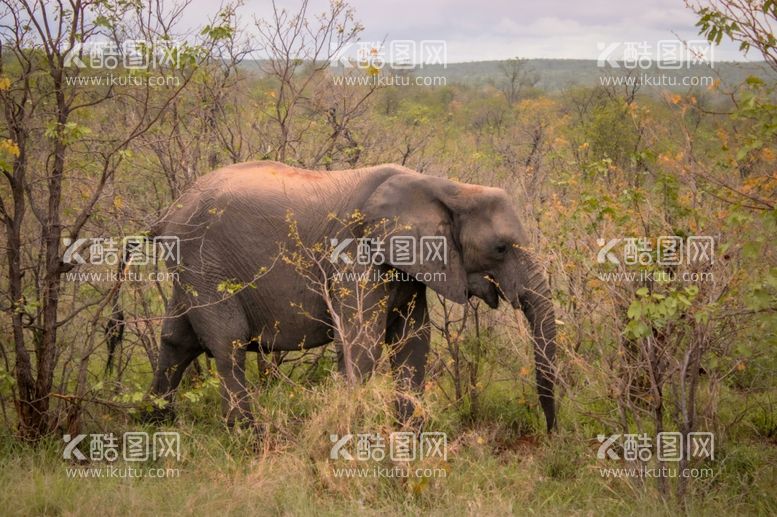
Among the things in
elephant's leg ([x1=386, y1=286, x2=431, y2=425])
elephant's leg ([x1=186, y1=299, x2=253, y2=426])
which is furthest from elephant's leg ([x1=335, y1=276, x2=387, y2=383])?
elephant's leg ([x1=186, y1=299, x2=253, y2=426])

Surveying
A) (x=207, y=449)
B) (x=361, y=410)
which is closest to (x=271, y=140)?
(x=207, y=449)

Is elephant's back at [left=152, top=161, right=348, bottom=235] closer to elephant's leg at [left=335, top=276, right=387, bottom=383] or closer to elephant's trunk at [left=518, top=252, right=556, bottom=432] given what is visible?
elephant's leg at [left=335, top=276, right=387, bottom=383]

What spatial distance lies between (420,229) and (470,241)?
44cm

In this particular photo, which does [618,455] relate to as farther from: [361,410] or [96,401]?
[96,401]

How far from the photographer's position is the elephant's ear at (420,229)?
7.25 meters

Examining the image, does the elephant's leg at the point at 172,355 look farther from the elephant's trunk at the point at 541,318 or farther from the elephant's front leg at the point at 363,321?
the elephant's trunk at the point at 541,318

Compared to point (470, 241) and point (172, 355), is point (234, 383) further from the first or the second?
point (470, 241)

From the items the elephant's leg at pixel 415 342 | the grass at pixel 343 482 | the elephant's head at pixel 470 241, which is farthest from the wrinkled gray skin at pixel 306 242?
the grass at pixel 343 482

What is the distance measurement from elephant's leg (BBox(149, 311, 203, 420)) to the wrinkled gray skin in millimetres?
249

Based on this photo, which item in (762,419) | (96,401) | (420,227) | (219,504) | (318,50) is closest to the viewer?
(219,504)

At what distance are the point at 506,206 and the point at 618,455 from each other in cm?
219

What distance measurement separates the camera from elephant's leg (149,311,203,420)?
7805 mm

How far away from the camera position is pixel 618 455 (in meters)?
7.01

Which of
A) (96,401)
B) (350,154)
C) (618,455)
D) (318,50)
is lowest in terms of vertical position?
(618,455)
